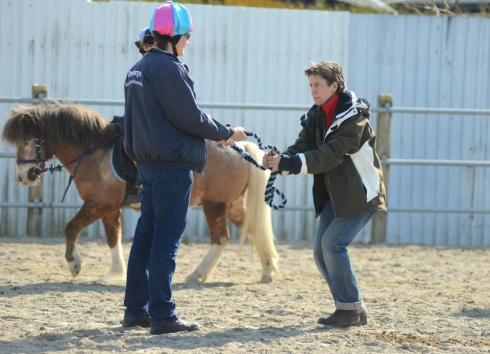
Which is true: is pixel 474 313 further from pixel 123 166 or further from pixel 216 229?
pixel 123 166

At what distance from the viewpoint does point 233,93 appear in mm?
10148

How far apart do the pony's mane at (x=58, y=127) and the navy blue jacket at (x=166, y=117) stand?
8.23 ft

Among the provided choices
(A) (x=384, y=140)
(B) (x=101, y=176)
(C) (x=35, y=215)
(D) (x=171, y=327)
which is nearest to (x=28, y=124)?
(B) (x=101, y=176)

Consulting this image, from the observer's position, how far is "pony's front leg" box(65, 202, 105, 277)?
6.99 meters

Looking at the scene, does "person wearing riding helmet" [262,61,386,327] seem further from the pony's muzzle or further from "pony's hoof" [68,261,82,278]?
the pony's muzzle

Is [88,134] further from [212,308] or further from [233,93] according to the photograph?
[233,93]

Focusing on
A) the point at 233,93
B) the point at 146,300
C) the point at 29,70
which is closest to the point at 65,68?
the point at 29,70

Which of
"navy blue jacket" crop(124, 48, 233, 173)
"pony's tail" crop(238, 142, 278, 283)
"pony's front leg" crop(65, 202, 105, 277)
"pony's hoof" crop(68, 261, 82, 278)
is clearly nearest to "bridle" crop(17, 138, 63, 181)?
"pony's front leg" crop(65, 202, 105, 277)

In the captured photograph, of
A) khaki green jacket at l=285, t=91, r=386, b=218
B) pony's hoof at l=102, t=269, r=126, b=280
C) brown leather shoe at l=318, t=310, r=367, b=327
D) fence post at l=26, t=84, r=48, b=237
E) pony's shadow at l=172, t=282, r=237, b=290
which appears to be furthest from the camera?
fence post at l=26, t=84, r=48, b=237

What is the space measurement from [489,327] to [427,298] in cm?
118

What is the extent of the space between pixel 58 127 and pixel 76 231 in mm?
870

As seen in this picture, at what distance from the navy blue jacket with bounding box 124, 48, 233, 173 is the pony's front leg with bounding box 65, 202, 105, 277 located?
8.03ft

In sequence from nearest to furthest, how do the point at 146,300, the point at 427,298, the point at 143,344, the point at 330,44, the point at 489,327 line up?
the point at 143,344, the point at 146,300, the point at 489,327, the point at 427,298, the point at 330,44

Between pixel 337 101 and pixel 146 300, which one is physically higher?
pixel 337 101
